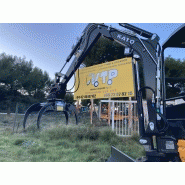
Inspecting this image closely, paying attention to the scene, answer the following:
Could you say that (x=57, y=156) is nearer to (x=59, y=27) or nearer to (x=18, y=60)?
(x=18, y=60)

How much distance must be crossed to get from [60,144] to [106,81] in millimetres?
2689

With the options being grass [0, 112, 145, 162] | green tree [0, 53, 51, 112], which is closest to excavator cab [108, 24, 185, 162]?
grass [0, 112, 145, 162]

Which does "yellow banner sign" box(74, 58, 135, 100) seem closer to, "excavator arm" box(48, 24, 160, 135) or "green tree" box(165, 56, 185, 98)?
"excavator arm" box(48, 24, 160, 135)

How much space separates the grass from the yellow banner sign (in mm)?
1547

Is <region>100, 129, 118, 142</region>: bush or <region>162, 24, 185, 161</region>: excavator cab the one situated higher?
<region>162, 24, 185, 161</region>: excavator cab

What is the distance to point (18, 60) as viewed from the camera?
364 centimetres

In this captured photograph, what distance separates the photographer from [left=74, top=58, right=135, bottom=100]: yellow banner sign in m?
5.01

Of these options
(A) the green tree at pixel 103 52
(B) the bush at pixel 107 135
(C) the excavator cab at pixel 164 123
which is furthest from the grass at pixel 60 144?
(A) the green tree at pixel 103 52

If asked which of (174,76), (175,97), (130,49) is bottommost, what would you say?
(175,97)

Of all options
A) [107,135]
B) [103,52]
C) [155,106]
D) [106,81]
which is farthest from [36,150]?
[103,52]

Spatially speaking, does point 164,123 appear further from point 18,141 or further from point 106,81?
point 106,81

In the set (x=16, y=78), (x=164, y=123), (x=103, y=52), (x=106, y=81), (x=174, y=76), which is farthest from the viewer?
(x=106, y=81)

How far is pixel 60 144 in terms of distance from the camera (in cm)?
344

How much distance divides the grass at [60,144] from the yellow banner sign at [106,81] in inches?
60.9
